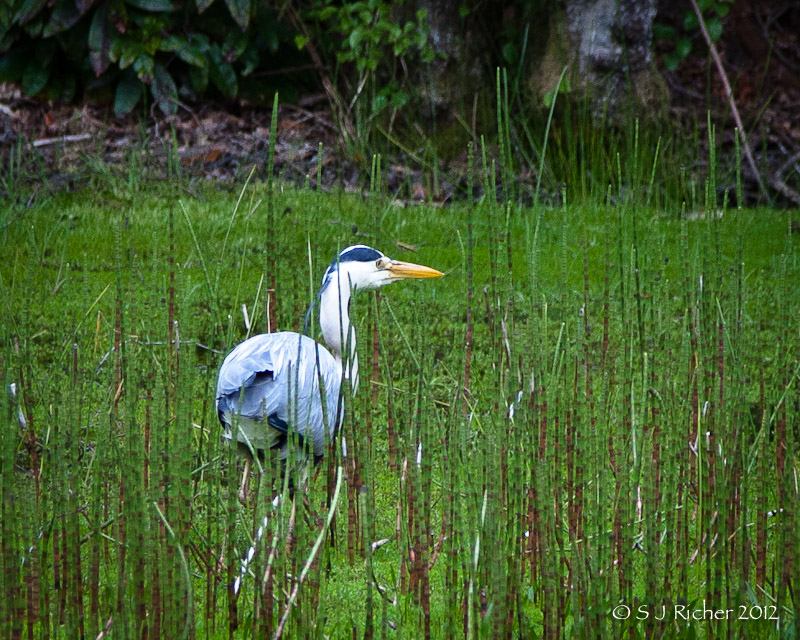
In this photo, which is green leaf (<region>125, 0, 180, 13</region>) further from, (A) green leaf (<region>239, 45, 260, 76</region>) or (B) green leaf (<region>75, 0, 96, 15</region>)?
(A) green leaf (<region>239, 45, 260, 76</region>)

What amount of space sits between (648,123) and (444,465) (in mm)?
3238

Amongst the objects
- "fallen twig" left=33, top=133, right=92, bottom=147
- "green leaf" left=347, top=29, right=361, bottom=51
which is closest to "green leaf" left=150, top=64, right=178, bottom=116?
"fallen twig" left=33, top=133, right=92, bottom=147

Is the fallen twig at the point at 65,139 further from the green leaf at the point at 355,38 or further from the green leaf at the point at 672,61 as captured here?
the green leaf at the point at 672,61

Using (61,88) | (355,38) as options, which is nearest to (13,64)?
(61,88)

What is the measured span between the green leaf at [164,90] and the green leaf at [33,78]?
0.50 m

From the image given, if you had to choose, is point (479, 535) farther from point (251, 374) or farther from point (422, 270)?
point (422, 270)

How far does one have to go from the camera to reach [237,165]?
4.29 m

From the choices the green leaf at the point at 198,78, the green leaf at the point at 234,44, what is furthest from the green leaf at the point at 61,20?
the green leaf at the point at 234,44

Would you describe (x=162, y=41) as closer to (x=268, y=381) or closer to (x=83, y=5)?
(x=83, y=5)

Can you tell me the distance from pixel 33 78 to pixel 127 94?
436 mm

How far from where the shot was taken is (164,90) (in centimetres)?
460

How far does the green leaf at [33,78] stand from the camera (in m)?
4.64

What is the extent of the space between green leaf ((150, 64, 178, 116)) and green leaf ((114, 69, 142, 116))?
0.07 metres

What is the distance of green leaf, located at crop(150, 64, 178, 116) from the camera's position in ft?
15.0
